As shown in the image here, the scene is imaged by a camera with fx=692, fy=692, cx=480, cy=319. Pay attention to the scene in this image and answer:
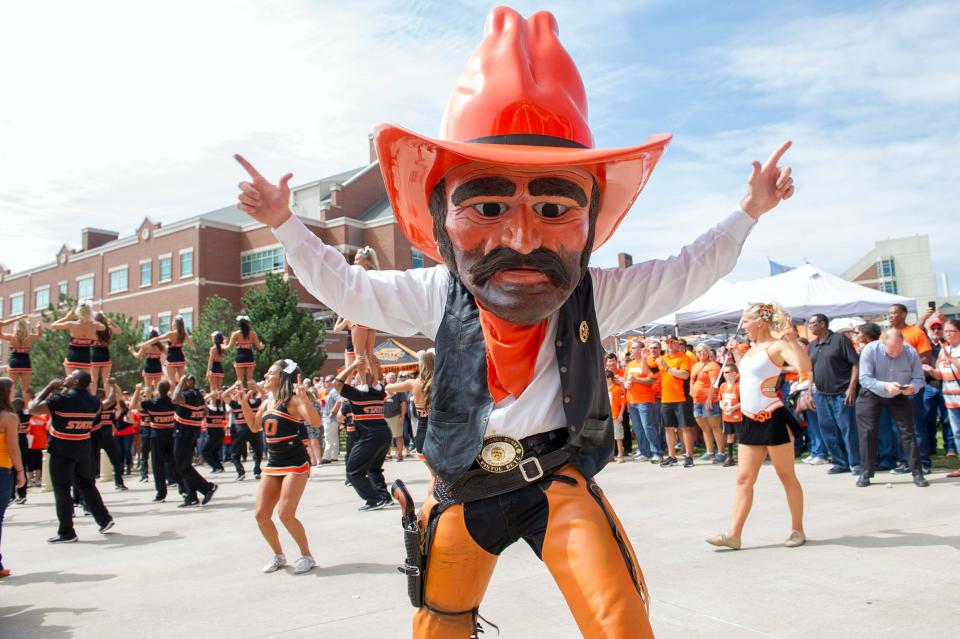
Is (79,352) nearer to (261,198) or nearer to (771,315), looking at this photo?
(771,315)

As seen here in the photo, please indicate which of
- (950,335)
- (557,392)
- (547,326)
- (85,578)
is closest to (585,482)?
(557,392)

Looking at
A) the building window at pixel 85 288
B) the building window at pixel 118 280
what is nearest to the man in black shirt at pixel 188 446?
the building window at pixel 118 280

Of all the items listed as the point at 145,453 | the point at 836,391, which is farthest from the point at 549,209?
the point at 145,453

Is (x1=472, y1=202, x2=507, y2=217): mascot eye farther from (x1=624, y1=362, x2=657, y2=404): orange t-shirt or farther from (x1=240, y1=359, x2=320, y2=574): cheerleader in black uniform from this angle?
(x1=624, y1=362, x2=657, y2=404): orange t-shirt

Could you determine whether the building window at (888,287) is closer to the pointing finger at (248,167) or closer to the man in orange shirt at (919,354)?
the man in orange shirt at (919,354)

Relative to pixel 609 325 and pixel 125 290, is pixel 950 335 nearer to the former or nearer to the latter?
pixel 609 325

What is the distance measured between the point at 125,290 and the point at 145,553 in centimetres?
4148

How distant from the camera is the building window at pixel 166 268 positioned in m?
40.8

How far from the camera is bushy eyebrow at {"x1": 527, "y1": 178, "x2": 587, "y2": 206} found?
2225 millimetres

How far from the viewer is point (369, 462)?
8.76 metres

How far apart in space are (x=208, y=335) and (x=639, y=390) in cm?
2714

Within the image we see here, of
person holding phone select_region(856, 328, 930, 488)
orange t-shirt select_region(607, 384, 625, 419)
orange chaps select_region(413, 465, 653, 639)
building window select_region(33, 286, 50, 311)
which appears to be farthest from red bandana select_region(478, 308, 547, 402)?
building window select_region(33, 286, 50, 311)

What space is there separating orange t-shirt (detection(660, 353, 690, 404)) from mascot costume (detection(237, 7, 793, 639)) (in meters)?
8.80

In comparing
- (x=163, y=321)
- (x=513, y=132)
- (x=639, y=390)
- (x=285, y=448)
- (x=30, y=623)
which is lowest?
(x=30, y=623)
